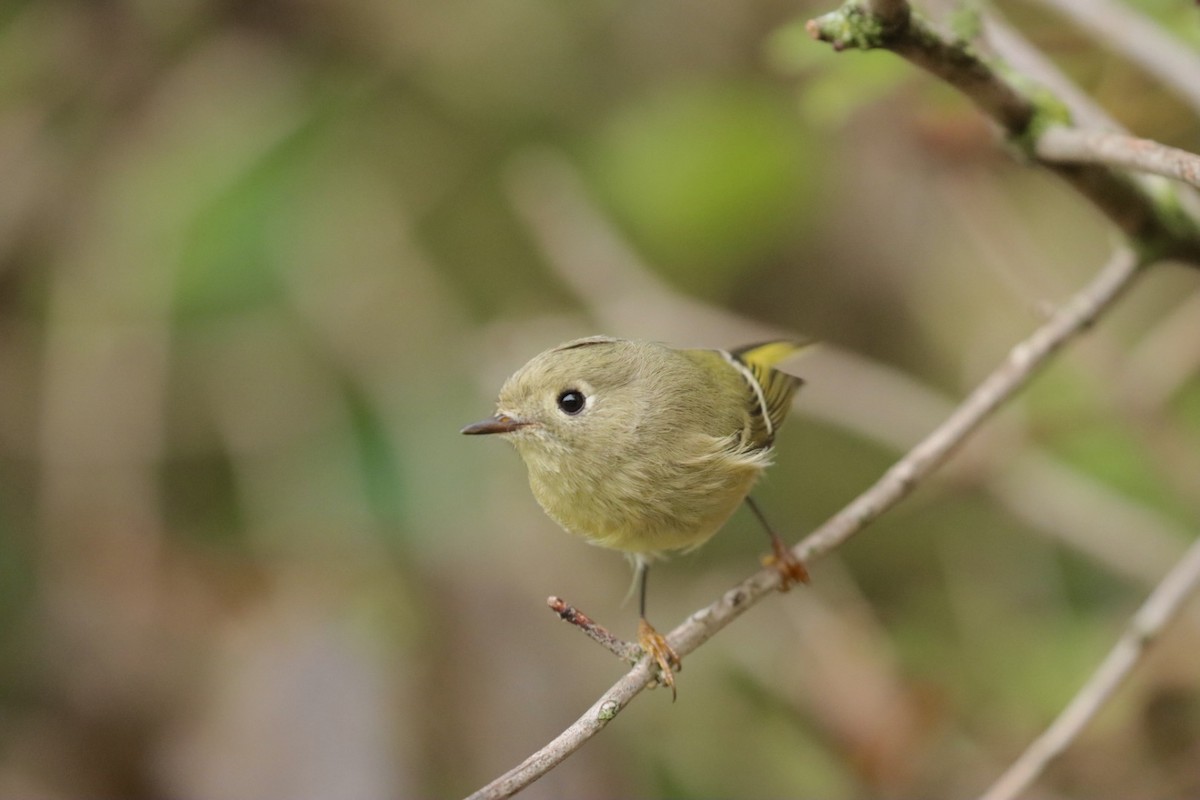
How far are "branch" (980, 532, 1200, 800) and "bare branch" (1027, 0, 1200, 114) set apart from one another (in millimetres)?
866

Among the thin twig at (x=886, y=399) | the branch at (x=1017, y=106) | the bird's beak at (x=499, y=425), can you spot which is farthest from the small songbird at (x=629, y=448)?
the thin twig at (x=886, y=399)

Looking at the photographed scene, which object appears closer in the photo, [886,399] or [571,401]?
[571,401]

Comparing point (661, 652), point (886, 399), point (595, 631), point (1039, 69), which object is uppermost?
point (1039, 69)

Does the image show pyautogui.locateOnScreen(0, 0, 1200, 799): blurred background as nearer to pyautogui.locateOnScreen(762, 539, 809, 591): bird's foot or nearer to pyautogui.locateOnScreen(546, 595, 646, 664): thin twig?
pyautogui.locateOnScreen(762, 539, 809, 591): bird's foot

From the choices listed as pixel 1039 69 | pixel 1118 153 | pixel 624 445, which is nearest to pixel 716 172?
pixel 1039 69

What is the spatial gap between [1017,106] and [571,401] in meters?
0.89

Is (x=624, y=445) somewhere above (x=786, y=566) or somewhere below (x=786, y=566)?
above

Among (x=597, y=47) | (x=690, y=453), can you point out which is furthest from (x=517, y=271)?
(x=690, y=453)

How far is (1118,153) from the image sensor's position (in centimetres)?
159

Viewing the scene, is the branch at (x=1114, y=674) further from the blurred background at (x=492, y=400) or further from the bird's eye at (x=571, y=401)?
the bird's eye at (x=571, y=401)

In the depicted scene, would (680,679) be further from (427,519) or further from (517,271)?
(517,271)

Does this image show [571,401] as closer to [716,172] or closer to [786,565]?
[786,565]

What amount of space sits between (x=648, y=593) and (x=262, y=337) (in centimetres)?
175

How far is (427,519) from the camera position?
4.04 metres
